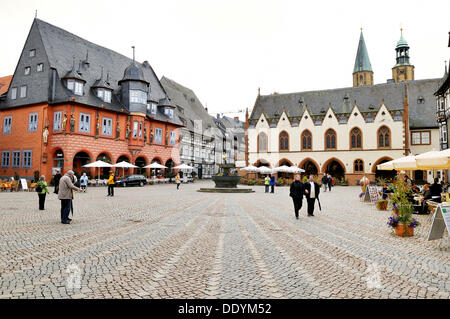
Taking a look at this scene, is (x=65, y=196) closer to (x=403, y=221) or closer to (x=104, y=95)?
(x=403, y=221)

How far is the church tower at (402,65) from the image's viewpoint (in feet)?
232

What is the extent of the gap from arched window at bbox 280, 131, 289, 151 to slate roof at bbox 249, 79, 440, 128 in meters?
3.42

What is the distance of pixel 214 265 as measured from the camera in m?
5.59

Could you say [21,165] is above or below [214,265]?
above

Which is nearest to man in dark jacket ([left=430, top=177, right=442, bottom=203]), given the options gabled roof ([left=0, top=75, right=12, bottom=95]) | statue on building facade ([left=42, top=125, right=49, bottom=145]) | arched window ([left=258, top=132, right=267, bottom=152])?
statue on building facade ([left=42, top=125, right=49, bottom=145])

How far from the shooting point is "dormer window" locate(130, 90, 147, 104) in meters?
38.5

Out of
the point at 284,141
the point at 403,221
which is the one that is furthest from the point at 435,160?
the point at 284,141

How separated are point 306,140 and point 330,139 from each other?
11.5ft

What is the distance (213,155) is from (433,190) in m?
54.4

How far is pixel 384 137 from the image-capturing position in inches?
1738
